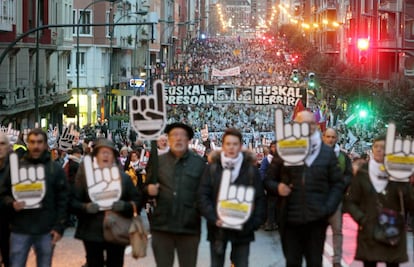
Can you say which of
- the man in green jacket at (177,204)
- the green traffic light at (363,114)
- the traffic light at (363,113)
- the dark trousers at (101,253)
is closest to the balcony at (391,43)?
the traffic light at (363,113)

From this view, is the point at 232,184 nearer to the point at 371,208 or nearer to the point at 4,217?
the point at 371,208

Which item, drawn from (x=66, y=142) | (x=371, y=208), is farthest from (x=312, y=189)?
(x=66, y=142)

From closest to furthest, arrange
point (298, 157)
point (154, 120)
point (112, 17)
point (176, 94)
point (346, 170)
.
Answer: point (298, 157) < point (154, 120) < point (346, 170) < point (176, 94) < point (112, 17)

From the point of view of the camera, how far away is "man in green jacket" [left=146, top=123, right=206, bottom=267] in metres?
9.58

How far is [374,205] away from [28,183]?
3.32m

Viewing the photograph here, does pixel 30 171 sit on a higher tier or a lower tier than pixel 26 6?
lower

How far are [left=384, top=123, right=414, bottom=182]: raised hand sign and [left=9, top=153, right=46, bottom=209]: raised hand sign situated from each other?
3.35 metres

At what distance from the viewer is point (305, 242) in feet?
31.1

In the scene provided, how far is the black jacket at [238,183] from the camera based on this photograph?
9422 mm

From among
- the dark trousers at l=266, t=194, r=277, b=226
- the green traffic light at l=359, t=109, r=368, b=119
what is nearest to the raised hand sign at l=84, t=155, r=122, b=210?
the dark trousers at l=266, t=194, r=277, b=226

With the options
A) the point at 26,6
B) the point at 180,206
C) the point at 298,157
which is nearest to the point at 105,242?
the point at 180,206

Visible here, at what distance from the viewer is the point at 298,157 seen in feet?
30.6

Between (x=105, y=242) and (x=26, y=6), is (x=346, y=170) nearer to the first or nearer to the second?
(x=105, y=242)

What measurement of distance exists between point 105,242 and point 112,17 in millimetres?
62205
